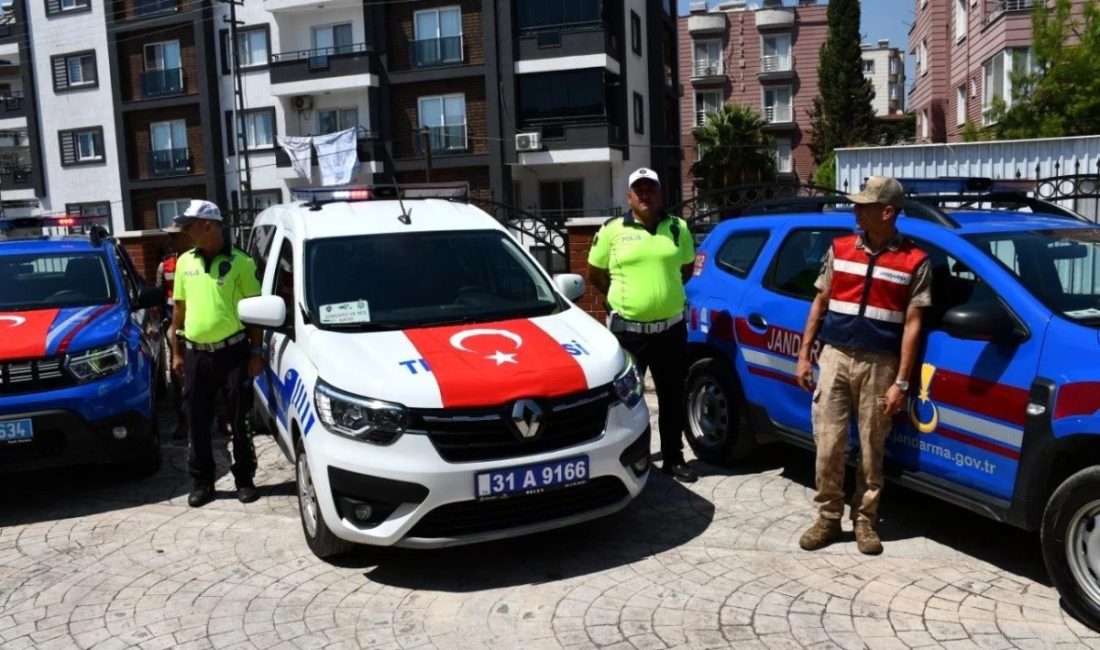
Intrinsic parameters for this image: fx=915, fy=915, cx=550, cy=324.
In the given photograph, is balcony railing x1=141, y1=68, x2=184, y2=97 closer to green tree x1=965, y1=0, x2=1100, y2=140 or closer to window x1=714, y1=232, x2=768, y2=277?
green tree x1=965, y1=0, x2=1100, y2=140

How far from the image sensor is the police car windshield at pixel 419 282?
5207 mm

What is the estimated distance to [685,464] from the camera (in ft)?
20.5

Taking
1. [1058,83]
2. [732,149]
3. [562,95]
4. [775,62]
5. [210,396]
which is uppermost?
[775,62]

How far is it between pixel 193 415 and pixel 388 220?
5.90 ft

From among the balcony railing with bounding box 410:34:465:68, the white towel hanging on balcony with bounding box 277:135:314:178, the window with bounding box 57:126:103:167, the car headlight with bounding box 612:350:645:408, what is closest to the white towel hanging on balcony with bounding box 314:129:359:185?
the white towel hanging on balcony with bounding box 277:135:314:178

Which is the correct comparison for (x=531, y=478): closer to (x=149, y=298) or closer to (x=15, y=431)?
(x=15, y=431)

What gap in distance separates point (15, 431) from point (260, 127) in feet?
97.7

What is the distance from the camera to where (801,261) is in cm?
572

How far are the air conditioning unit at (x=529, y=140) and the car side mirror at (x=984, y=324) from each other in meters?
25.1

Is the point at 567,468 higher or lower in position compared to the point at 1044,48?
lower

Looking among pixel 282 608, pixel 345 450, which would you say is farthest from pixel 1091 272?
pixel 282 608

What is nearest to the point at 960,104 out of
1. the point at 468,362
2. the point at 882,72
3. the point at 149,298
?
the point at 149,298

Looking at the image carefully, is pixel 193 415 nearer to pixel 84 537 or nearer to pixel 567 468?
pixel 84 537

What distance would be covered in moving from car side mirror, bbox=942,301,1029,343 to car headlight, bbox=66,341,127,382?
5.20 m
